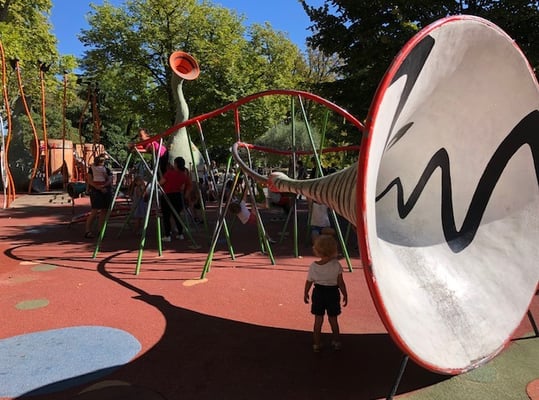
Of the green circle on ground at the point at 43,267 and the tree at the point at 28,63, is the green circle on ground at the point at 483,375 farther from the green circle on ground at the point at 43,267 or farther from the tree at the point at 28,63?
the tree at the point at 28,63

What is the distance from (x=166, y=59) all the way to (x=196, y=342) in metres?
21.1

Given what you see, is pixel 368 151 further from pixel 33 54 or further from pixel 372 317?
pixel 33 54

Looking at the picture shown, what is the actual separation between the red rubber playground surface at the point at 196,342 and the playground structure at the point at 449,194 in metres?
0.66

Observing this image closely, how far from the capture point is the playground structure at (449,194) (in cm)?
235

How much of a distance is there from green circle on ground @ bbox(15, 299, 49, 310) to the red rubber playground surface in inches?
0.8

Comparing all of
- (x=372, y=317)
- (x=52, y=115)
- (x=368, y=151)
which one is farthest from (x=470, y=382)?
(x=52, y=115)

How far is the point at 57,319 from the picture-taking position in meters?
4.53

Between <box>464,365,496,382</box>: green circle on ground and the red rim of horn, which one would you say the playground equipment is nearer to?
<box>464,365,496,382</box>: green circle on ground

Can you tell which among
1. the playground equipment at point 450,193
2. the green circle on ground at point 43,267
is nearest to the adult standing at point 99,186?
the green circle on ground at point 43,267

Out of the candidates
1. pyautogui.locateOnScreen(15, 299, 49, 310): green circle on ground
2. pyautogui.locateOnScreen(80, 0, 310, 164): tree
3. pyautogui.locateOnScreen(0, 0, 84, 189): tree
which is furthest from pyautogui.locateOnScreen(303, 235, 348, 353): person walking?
pyautogui.locateOnScreen(0, 0, 84, 189): tree

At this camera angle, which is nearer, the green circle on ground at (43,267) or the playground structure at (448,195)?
the playground structure at (448,195)

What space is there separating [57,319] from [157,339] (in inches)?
49.0

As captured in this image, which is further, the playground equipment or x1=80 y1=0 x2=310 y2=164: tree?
x1=80 y1=0 x2=310 y2=164: tree

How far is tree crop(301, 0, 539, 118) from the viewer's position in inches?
334
